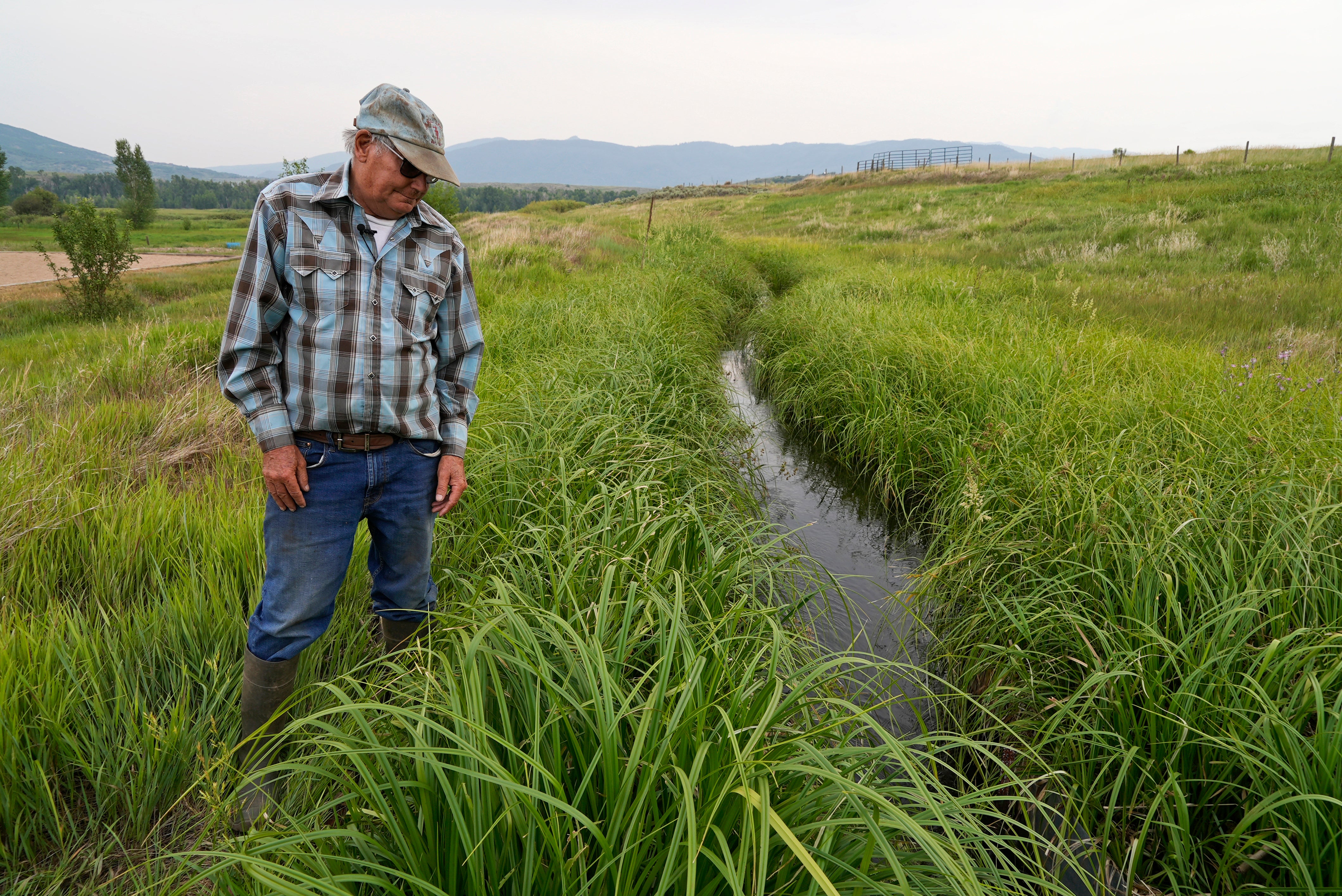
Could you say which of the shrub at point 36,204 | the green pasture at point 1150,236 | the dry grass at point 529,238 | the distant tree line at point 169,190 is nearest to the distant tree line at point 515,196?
the distant tree line at point 169,190

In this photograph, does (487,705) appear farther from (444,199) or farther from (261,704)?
(444,199)

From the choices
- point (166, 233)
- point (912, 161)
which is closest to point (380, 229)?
point (912, 161)

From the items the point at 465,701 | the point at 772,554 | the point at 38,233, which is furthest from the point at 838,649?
the point at 38,233

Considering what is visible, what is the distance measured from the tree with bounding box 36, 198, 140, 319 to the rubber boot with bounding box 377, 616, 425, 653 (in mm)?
18876

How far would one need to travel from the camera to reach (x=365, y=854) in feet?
4.28

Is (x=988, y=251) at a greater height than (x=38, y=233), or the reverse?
(x=38, y=233)

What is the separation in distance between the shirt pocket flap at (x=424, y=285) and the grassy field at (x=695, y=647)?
90 centimetres

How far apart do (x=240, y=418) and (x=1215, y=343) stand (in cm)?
819

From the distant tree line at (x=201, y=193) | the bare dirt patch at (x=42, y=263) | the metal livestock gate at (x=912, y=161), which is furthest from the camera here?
the distant tree line at (x=201, y=193)

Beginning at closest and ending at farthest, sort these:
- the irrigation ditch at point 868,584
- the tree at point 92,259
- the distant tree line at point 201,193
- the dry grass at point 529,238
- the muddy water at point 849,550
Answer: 1. the irrigation ditch at point 868,584
2. the muddy water at point 849,550
3. the dry grass at point 529,238
4. the tree at point 92,259
5. the distant tree line at point 201,193

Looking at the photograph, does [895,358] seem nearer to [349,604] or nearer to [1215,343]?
[1215,343]

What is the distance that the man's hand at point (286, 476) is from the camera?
5.55ft

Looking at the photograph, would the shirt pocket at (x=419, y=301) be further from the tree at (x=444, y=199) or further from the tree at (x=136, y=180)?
the tree at (x=136, y=180)

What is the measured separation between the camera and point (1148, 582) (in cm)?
229
